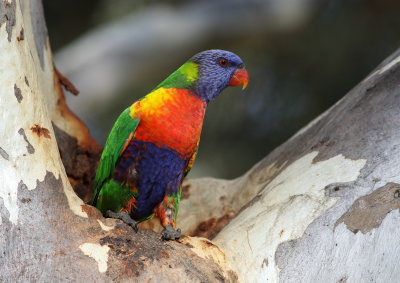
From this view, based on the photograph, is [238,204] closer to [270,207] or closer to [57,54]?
[270,207]

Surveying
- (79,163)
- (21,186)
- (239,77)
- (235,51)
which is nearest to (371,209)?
(239,77)

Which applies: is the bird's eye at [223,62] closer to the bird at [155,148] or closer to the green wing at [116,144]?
the bird at [155,148]

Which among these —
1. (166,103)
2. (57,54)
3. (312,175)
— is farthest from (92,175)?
(57,54)

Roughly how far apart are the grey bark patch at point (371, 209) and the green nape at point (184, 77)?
1.20 meters

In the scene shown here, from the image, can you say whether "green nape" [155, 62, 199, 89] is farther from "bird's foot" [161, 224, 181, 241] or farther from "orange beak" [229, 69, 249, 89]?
"bird's foot" [161, 224, 181, 241]

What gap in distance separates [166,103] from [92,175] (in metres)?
0.93

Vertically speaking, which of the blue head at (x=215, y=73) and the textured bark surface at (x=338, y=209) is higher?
the blue head at (x=215, y=73)

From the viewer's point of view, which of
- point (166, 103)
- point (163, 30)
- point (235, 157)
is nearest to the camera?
point (166, 103)

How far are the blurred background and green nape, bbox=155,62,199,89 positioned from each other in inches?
103

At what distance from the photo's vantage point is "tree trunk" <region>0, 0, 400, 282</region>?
1.95m

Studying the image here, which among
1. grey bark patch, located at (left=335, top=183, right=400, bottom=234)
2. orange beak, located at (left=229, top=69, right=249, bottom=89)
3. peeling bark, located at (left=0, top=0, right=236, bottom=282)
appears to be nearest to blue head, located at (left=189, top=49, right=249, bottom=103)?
orange beak, located at (left=229, top=69, right=249, bottom=89)

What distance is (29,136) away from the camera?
2.06 m

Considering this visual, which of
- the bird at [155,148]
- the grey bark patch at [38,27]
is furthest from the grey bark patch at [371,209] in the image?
the grey bark patch at [38,27]

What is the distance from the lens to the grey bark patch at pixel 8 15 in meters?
2.08
